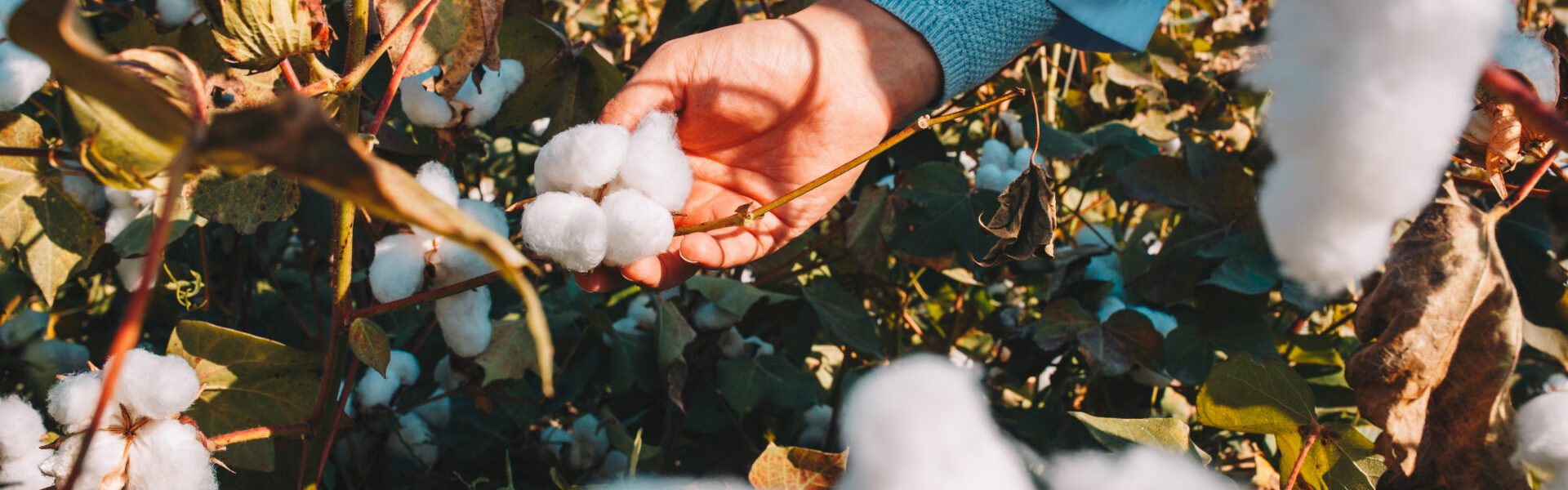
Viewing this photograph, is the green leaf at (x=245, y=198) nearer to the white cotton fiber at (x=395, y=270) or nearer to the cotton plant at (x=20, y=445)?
the white cotton fiber at (x=395, y=270)

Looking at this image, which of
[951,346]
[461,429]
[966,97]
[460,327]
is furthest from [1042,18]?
[461,429]

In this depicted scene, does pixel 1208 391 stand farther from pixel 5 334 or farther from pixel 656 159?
pixel 5 334

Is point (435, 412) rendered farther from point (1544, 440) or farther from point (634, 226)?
point (1544, 440)

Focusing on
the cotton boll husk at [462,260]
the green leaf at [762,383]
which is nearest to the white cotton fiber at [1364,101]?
the cotton boll husk at [462,260]

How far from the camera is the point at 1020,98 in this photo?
1778 mm

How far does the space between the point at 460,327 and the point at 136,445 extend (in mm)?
316

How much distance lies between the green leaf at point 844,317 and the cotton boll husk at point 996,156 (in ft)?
1.12

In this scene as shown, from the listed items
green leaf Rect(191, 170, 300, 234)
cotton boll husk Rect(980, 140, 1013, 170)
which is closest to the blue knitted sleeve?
cotton boll husk Rect(980, 140, 1013, 170)

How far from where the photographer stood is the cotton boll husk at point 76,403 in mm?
764

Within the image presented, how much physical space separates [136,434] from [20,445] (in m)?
0.21

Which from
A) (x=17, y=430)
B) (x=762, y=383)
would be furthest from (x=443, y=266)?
(x=762, y=383)

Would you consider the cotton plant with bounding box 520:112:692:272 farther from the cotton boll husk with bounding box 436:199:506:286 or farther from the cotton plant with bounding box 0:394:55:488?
the cotton plant with bounding box 0:394:55:488

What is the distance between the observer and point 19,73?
921 mm

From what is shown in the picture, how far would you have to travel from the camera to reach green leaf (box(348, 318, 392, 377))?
2.64 feet
